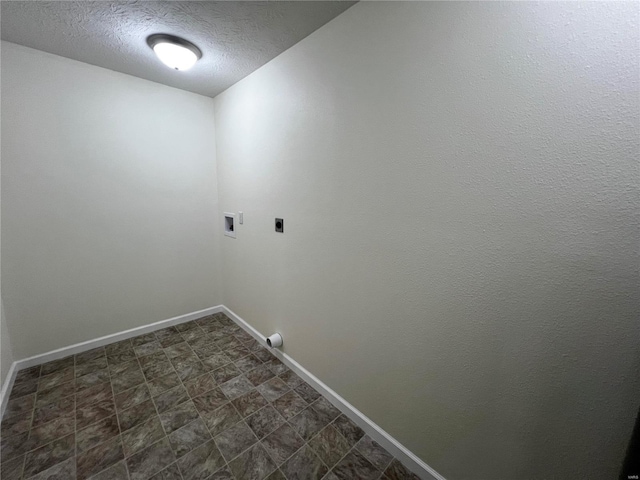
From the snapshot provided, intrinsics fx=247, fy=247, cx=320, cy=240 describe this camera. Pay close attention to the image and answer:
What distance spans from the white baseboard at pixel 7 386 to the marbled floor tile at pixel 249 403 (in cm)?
142

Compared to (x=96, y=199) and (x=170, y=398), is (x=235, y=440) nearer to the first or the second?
(x=170, y=398)

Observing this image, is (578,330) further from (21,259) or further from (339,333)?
(21,259)

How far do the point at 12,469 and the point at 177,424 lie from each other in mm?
730

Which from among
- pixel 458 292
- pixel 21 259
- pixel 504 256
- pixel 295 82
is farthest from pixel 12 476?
pixel 295 82

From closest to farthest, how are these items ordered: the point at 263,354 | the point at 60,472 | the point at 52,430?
the point at 60,472 < the point at 52,430 < the point at 263,354

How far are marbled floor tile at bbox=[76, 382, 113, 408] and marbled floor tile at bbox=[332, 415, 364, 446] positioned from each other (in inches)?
63.1

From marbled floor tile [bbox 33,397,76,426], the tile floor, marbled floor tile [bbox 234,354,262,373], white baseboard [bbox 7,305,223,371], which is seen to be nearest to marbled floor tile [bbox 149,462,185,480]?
the tile floor

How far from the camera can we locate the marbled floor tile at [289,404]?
5.34 ft

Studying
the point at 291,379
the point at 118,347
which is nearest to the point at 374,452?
the point at 291,379

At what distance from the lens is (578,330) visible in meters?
0.81

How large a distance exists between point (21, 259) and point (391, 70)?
9.44ft

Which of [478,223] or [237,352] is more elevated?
[478,223]

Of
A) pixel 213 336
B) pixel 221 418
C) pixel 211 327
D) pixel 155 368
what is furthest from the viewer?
pixel 211 327

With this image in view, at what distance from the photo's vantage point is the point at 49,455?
A: 1.33m
